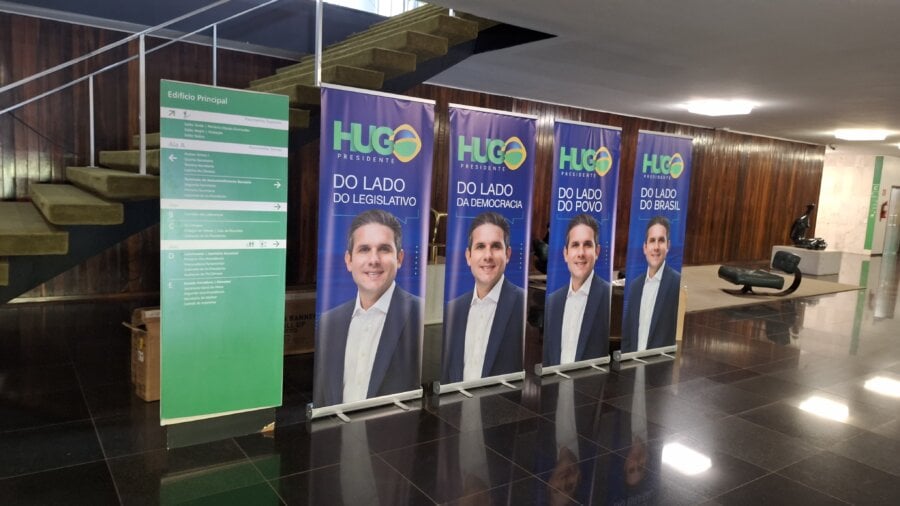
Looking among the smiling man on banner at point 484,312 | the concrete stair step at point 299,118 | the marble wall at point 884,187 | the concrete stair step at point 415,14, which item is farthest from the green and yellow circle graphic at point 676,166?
the marble wall at point 884,187

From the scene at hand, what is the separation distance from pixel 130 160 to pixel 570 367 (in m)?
3.98

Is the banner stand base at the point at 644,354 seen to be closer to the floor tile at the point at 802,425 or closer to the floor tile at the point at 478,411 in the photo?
the floor tile at the point at 802,425

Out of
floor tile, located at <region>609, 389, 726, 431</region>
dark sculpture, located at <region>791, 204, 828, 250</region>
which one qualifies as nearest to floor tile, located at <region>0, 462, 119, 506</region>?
floor tile, located at <region>609, 389, 726, 431</region>

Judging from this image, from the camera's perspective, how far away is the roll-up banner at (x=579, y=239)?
510cm

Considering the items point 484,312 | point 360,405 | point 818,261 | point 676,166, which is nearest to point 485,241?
point 484,312

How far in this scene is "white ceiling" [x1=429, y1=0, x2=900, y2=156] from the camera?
4.36 metres

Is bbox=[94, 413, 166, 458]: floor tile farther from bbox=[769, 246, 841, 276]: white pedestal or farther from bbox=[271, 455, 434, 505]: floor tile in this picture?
bbox=[769, 246, 841, 276]: white pedestal

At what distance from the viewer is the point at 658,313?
6.04 meters

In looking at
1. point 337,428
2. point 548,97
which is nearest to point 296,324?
point 337,428

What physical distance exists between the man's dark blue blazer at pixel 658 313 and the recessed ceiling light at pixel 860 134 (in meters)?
7.79

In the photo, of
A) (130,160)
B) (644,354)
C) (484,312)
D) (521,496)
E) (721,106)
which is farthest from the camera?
(721,106)

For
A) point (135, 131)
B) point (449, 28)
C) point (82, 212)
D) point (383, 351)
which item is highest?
point (449, 28)

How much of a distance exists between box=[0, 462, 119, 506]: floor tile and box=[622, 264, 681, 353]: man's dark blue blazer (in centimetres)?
443

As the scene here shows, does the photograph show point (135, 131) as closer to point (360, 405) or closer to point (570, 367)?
point (360, 405)
